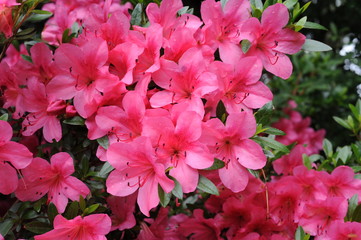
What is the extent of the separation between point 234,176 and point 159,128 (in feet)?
0.84

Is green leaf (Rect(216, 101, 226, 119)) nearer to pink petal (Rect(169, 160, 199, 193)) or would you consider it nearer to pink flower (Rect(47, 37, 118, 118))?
pink petal (Rect(169, 160, 199, 193))

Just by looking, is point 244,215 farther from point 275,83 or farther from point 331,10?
point 331,10

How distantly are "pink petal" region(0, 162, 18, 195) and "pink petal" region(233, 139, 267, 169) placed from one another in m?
0.60

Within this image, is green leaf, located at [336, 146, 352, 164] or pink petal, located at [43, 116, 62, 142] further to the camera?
green leaf, located at [336, 146, 352, 164]

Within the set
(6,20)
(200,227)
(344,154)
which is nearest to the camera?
(6,20)

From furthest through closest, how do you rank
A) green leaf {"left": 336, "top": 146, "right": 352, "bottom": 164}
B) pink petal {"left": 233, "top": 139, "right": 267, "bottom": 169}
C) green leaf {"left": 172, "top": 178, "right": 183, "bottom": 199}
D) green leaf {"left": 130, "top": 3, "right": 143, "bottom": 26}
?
green leaf {"left": 336, "top": 146, "right": 352, "bottom": 164} < green leaf {"left": 130, "top": 3, "right": 143, "bottom": 26} < pink petal {"left": 233, "top": 139, "right": 267, "bottom": 169} < green leaf {"left": 172, "top": 178, "right": 183, "bottom": 199}

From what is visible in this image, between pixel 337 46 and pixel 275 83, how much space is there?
592mm

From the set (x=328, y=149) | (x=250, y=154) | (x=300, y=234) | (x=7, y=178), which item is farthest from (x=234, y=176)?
(x=328, y=149)

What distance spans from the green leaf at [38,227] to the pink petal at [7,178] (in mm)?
123

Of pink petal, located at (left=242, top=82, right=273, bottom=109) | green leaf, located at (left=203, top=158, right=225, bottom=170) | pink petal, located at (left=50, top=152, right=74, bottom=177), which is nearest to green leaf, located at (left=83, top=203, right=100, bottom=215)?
pink petal, located at (left=50, top=152, right=74, bottom=177)

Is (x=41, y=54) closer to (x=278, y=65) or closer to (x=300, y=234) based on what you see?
(x=278, y=65)

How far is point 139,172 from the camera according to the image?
1318 millimetres

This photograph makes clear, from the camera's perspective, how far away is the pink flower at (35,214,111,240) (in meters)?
1.29

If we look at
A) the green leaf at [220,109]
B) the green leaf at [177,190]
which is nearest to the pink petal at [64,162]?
the green leaf at [177,190]
